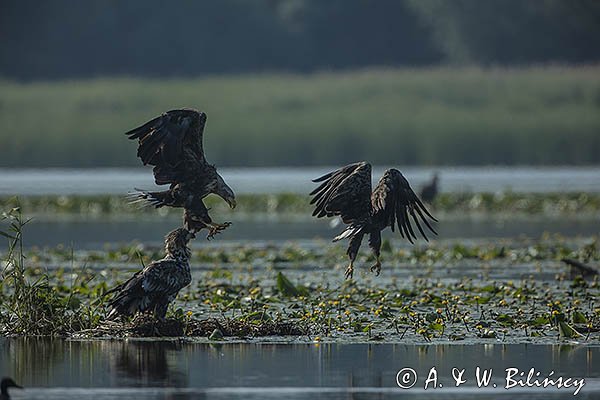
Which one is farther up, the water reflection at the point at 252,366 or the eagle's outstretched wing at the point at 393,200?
the eagle's outstretched wing at the point at 393,200

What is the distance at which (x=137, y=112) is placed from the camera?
70000 mm

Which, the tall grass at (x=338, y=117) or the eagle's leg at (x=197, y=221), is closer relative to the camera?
the eagle's leg at (x=197, y=221)

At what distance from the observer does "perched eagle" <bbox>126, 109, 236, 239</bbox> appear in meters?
14.4

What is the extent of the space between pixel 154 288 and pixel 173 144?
1617mm

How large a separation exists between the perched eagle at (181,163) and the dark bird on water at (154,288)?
729mm

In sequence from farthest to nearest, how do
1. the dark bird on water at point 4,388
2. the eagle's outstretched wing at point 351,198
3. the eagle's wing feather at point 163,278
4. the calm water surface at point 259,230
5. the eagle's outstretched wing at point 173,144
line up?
the calm water surface at point 259,230
the eagle's outstretched wing at point 351,198
the eagle's outstretched wing at point 173,144
the eagle's wing feather at point 163,278
the dark bird on water at point 4,388

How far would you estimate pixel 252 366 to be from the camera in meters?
12.3

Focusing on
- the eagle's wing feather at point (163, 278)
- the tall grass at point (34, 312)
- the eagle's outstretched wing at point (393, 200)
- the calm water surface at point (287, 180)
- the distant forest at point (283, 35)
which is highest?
the distant forest at point (283, 35)

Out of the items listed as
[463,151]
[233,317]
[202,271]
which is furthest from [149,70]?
[233,317]

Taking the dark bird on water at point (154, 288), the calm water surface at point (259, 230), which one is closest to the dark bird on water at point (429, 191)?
the calm water surface at point (259, 230)

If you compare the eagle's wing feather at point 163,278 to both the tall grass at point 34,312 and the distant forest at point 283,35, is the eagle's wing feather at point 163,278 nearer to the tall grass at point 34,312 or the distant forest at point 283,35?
the tall grass at point 34,312

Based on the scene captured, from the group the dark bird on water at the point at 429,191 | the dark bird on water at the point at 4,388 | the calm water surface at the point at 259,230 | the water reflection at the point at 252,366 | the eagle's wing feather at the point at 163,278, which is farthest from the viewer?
the dark bird on water at the point at 429,191

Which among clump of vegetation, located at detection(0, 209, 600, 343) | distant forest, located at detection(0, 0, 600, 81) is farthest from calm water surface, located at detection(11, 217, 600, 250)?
distant forest, located at detection(0, 0, 600, 81)

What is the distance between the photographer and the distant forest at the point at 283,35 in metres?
84.9
